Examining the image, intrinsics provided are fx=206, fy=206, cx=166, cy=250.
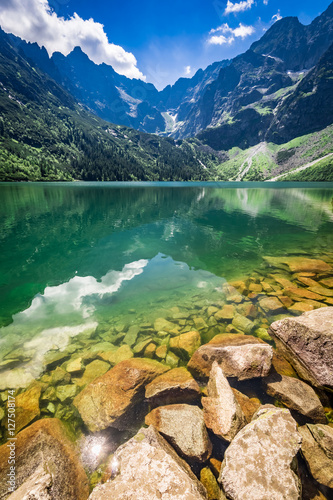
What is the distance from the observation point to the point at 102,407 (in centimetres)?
678

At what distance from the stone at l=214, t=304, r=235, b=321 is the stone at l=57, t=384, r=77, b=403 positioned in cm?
749

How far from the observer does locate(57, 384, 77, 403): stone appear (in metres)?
7.38

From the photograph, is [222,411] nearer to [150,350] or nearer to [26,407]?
→ [150,350]

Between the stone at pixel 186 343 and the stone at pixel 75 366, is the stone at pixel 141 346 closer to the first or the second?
the stone at pixel 186 343

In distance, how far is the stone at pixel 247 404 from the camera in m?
6.29

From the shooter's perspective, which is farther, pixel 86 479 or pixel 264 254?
pixel 264 254

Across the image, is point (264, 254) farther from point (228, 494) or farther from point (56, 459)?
point (56, 459)

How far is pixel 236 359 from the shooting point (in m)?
7.86

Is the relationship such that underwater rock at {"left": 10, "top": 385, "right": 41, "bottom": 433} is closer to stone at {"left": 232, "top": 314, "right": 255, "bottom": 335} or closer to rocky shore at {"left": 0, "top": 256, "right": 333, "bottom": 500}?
rocky shore at {"left": 0, "top": 256, "right": 333, "bottom": 500}

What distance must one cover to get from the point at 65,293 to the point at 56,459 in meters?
10.5

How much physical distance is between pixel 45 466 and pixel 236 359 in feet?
20.9

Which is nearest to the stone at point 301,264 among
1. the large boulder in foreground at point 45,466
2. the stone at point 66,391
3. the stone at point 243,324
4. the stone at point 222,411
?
the stone at point 243,324

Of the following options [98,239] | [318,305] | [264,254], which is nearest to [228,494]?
[318,305]

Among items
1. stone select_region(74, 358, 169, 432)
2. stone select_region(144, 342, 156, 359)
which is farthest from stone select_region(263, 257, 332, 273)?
stone select_region(74, 358, 169, 432)
